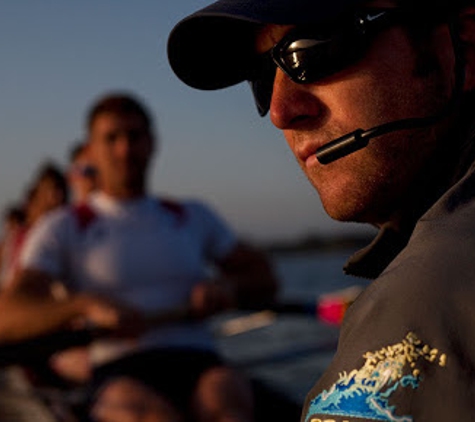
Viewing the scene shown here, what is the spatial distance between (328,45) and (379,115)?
0.62ft

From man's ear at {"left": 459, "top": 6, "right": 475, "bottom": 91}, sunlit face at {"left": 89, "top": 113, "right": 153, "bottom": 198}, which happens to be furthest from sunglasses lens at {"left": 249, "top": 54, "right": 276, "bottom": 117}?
sunlit face at {"left": 89, "top": 113, "right": 153, "bottom": 198}

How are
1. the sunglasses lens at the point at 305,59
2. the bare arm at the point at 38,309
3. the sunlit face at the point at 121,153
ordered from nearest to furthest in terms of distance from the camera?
the sunglasses lens at the point at 305,59 < the bare arm at the point at 38,309 < the sunlit face at the point at 121,153

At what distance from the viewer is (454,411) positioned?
0.84m

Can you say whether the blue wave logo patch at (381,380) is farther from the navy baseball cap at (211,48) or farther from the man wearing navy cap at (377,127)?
the navy baseball cap at (211,48)

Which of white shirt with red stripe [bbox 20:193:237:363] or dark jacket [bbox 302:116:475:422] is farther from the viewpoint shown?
white shirt with red stripe [bbox 20:193:237:363]

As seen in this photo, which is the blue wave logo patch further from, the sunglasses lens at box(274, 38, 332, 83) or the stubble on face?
the sunglasses lens at box(274, 38, 332, 83)

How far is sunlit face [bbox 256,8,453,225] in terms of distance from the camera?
1.37 m

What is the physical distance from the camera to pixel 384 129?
1348mm

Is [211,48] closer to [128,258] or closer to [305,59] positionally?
[305,59]

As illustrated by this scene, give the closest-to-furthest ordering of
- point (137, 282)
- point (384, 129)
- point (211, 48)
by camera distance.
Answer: point (384, 129)
point (211, 48)
point (137, 282)

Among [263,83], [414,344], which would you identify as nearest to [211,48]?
[263,83]

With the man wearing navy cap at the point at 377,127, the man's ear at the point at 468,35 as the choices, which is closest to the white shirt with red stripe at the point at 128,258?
the man wearing navy cap at the point at 377,127

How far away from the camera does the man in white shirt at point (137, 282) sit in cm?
340

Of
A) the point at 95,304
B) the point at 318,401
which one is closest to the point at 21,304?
the point at 95,304
